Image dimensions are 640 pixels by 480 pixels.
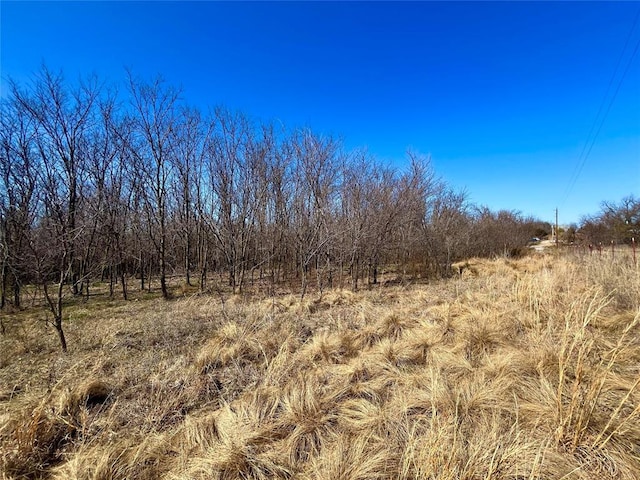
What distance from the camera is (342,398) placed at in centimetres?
269

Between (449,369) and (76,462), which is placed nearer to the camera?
(76,462)

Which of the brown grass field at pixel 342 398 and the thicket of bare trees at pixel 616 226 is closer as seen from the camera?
the brown grass field at pixel 342 398

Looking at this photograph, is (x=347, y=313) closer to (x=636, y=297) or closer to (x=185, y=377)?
(x=185, y=377)

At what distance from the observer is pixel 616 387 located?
248cm

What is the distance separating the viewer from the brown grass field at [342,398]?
1.77m

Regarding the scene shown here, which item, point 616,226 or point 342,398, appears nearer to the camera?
point 342,398

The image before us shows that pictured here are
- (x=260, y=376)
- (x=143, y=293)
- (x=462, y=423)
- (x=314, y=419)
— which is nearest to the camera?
(x=462, y=423)

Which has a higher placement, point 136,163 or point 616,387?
point 136,163

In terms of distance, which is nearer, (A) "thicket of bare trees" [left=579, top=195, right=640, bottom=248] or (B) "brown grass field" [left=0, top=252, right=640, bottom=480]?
(B) "brown grass field" [left=0, top=252, right=640, bottom=480]

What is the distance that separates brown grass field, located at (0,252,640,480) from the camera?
5.80ft

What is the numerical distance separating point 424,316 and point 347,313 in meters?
1.50

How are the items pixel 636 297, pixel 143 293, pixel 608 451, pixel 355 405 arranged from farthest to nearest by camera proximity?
pixel 143 293 < pixel 636 297 < pixel 355 405 < pixel 608 451

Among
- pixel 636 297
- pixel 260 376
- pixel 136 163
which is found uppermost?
pixel 136 163

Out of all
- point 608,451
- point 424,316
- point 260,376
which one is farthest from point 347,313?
point 608,451
